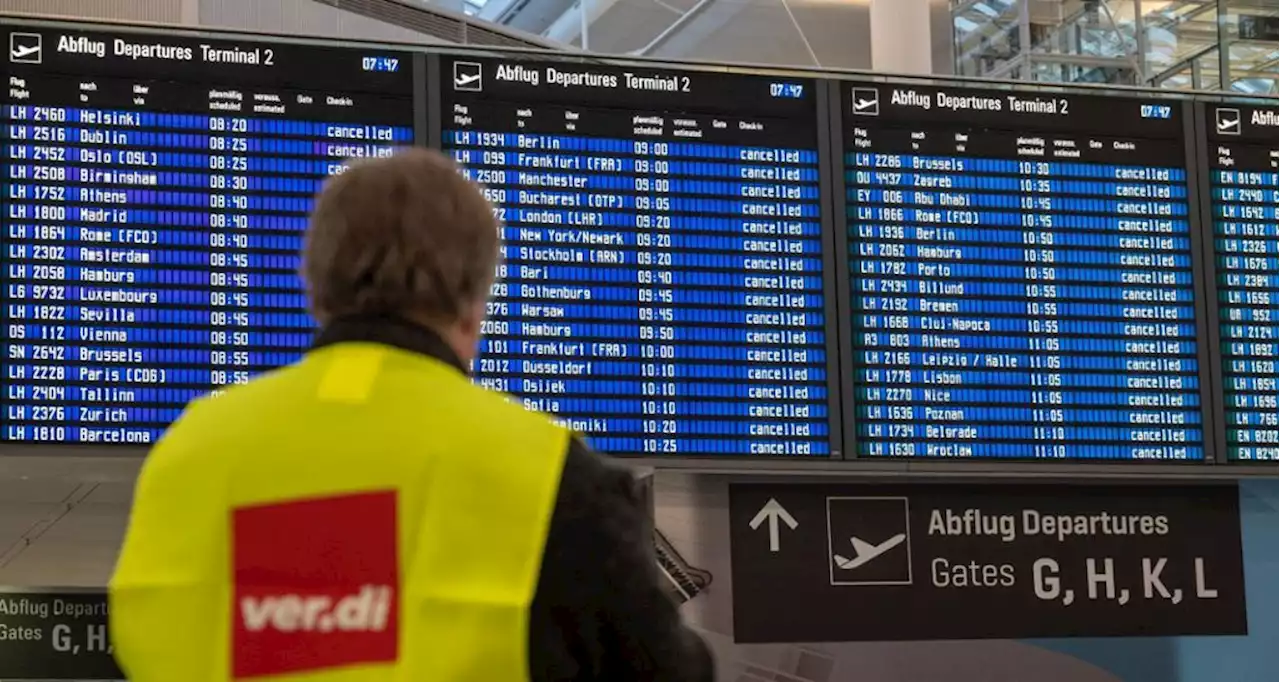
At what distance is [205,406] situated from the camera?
5.41 ft

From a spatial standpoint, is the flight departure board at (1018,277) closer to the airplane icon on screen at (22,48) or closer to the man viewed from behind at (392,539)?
the airplane icon on screen at (22,48)

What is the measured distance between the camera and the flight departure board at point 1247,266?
219 inches

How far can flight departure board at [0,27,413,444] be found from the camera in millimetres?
4676

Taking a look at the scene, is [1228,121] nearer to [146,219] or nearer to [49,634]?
[146,219]

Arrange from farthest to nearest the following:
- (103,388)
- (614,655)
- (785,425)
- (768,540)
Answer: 1. (768,540)
2. (785,425)
3. (103,388)
4. (614,655)

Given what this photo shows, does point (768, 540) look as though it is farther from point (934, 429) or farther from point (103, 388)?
point (103, 388)

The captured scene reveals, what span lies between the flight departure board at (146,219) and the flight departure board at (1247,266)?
2811 mm

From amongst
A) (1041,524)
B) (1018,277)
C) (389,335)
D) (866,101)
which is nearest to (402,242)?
(389,335)

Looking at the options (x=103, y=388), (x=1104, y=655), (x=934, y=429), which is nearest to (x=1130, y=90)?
(x=934, y=429)

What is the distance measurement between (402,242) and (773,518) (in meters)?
4.09

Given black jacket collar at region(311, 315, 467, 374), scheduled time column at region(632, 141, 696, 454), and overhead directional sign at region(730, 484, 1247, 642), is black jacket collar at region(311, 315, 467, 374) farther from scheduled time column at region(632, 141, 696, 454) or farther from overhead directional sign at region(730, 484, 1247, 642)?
overhead directional sign at region(730, 484, 1247, 642)

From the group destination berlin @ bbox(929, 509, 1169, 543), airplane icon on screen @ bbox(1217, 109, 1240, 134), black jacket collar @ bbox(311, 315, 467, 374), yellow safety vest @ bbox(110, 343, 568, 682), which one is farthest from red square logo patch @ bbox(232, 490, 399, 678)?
airplane icon on screen @ bbox(1217, 109, 1240, 134)

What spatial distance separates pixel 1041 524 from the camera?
580cm

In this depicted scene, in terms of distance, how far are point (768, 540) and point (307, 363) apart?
13.3ft
